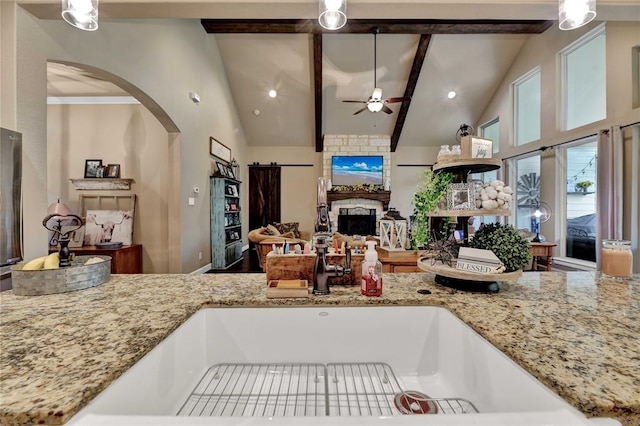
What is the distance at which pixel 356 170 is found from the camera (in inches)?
289

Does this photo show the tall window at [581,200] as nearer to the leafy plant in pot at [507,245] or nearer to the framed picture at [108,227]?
the leafy plant in pot at [507,245]

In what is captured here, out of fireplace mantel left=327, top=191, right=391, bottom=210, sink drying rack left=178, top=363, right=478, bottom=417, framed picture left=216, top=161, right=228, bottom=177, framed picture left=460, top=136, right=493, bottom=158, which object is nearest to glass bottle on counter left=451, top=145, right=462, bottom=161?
framed picture left=460, top=136, right=493, bottom=158

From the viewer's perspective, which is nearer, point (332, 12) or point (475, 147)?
point (475, 147)

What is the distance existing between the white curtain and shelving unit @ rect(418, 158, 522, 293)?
147 inches

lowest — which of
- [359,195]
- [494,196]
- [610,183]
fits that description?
[494,196]

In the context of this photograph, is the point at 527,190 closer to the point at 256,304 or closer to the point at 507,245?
the point at 507,245

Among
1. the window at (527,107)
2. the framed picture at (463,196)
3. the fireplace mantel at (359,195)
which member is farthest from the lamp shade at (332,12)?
the fireplace mantel at (359,195)

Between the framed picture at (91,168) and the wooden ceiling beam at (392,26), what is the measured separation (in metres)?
2.86

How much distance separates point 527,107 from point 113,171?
7.24 metres

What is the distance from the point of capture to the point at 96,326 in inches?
31.0

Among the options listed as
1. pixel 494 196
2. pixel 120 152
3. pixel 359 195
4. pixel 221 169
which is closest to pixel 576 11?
pixel 494 196

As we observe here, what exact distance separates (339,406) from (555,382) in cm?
57

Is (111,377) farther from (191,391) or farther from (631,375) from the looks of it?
(631,375)

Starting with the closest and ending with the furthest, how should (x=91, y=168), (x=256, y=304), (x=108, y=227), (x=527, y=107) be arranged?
(x=256, y=304) < (x=108, y=227) < (x=91, y=168) < (x=527, y=107)
